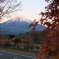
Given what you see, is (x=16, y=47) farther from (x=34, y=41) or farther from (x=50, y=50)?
(x=50, y=50)

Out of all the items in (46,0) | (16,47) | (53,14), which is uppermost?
(46,0)

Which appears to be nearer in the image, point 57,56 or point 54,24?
point 57,56

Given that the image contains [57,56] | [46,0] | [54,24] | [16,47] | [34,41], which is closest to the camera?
[57,56]

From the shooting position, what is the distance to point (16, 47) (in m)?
30.6

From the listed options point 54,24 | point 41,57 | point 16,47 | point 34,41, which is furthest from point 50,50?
point 16,47

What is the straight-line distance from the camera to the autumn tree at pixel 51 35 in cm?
349

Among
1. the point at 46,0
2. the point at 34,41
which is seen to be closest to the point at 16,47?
the point at 34,41

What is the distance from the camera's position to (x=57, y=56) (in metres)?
3.47

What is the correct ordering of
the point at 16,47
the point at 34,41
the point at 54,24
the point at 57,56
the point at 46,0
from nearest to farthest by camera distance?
the point at 57,56 → the point at 54,24 → the point at 46,0 → the point at 34,41 → the point at 16,47

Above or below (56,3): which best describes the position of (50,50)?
below

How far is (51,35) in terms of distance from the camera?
355 cm

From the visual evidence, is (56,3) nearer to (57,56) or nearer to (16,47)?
(57,56)

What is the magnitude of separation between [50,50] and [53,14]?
0.70 m

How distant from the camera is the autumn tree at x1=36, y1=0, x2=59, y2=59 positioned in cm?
349
